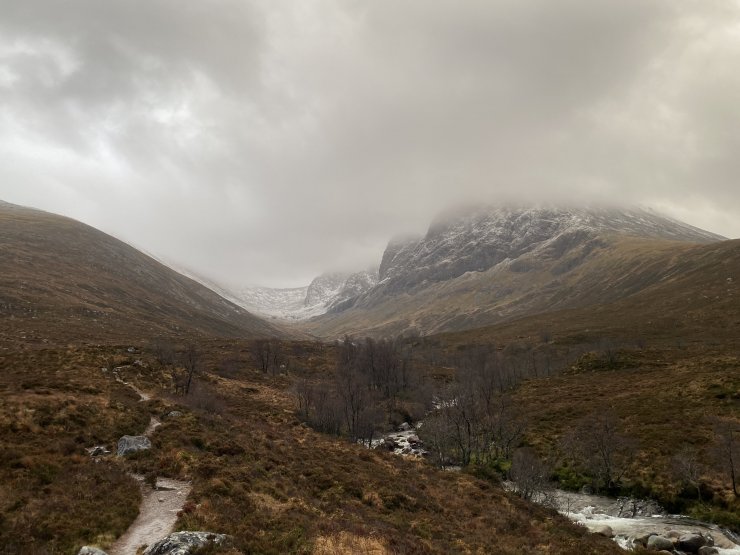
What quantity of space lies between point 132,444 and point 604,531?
39512 mm

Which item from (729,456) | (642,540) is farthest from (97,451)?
(729,456)

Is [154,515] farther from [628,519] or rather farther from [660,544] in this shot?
[628,519]

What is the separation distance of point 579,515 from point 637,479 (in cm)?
1129

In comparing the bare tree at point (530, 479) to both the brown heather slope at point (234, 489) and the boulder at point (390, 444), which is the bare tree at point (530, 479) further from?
the boulder at point (390, 444)

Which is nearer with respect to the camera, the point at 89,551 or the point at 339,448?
the point at 89,551

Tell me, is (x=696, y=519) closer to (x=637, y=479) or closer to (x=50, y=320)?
(x=637, y=479)

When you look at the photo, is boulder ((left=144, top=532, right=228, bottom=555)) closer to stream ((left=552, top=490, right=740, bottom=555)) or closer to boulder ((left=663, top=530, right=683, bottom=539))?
stream ((left=552, top=490, right=740, bottom=555))

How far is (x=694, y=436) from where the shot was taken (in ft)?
177

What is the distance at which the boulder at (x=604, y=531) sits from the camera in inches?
1373

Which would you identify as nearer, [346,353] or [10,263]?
[346,353]

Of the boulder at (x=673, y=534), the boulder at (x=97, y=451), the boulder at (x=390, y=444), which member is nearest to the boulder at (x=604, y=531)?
the boulder at (x=673, y=534)

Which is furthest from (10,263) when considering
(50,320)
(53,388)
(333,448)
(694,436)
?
(694,436)

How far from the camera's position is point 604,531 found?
3578 cm

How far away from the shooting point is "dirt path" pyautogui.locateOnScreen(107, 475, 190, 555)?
62.3 feet
